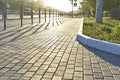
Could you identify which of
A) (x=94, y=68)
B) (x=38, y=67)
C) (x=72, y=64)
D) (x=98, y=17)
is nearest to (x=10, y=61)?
(x=38, y=67)

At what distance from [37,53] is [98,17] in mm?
12749

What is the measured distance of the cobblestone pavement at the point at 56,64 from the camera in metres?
5.21

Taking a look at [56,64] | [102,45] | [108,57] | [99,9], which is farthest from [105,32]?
[99,9]

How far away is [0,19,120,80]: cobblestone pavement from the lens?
17.1 ft

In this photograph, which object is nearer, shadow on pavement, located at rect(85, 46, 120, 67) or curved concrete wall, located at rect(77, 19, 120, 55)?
shadow on pavement, located at rect(85, 46, 120, 67)

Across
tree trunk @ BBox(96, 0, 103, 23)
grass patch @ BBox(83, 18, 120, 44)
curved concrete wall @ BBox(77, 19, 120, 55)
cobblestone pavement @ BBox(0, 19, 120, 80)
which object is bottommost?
cobblestone pavement @ BBox(0, 19, 120, 80)

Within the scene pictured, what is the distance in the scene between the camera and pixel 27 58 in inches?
266

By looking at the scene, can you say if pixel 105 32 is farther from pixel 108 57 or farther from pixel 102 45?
pixel 108 57

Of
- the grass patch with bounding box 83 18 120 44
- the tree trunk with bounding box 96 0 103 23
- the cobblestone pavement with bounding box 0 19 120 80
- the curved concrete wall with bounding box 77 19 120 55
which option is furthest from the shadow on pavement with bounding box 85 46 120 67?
the tree trunk with bounding box 96 0 103 23

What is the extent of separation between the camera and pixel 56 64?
6156 mm

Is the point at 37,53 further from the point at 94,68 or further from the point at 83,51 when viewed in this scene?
the point at 94,68

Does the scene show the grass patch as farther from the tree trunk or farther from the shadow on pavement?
the tree trunk

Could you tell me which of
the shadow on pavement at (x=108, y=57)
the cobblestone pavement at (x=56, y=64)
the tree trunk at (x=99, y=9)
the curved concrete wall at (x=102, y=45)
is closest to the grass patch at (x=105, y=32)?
the curved concrete wall at (x=102, y=45)

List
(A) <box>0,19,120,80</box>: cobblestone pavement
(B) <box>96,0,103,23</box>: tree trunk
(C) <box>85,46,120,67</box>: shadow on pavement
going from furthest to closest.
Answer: (B) <box>96,0,103,23</box>: tree trunk < (C) <box>85,46,120,67</box>: shadow on pavement < (A) <box>0,19,120,80</box>: cobblestone pavement
